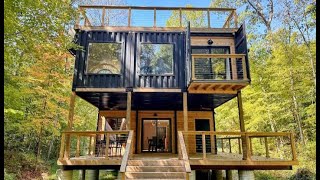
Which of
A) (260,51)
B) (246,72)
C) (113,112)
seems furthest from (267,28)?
(113,112)

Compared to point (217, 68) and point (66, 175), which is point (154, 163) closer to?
point (66, 175)

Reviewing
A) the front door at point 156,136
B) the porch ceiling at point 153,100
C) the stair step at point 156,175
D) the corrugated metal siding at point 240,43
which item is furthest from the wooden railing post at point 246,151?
the front door at point 156,136

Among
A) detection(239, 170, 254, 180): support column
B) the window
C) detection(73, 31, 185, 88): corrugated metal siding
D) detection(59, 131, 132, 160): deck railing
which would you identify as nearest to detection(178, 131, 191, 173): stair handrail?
detection(59, 131, 132, 160): deck railing

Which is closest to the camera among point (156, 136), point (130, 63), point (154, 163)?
point (154, 163)

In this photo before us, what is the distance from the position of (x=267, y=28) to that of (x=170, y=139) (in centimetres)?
1358

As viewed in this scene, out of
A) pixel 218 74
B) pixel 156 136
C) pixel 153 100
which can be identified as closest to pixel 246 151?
pixel 218 74

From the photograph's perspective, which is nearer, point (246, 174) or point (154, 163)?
point (154, 163)

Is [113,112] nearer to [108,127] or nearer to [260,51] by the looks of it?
[108,127]

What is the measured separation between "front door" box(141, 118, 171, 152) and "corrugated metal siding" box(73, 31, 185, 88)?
12.3 ft

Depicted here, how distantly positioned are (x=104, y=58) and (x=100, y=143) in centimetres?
380

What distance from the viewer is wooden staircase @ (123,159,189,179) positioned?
676 centimetres

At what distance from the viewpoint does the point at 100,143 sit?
34.3ft

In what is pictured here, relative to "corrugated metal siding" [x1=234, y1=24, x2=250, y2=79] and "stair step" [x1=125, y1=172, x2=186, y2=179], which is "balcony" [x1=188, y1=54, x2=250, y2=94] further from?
"stair step" [x1=125, y1=172, x2=186, y2=179]

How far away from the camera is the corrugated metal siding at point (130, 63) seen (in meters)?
9.18
